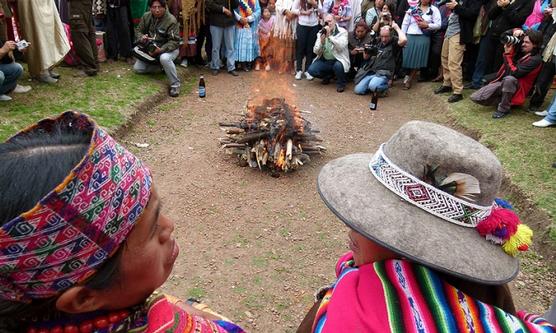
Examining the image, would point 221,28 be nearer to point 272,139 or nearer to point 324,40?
point 324,40

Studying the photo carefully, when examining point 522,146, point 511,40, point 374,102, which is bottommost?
point 374,102

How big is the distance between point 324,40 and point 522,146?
15.9 ft

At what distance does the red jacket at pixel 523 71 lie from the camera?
719cm

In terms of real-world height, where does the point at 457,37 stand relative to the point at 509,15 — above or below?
below

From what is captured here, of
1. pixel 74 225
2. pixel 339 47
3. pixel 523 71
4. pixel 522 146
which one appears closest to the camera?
pixel 74 225

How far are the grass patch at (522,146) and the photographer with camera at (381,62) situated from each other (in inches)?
62.4

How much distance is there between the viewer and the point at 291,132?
557 cm

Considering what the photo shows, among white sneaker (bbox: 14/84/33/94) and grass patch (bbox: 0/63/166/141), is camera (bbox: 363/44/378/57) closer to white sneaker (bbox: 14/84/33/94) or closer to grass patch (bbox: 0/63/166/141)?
grass patch (bbox: 0/63/166/141)

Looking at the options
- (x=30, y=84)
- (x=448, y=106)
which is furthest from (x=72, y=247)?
(x=448, y=106)

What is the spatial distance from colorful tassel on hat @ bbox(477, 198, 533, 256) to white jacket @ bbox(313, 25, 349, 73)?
8.35 meters

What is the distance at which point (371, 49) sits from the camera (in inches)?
361

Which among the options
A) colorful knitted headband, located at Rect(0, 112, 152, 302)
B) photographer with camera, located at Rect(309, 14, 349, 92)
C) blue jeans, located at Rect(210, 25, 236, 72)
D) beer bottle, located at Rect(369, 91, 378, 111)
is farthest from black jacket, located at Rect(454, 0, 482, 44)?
colorful knitted headband, located at Rect(0, 112, 152, 302)

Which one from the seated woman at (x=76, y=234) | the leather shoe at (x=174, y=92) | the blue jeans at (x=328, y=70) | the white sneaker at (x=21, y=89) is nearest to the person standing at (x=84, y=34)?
the white sneaker at (x=21, y=89)

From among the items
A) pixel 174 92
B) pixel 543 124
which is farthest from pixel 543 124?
pixel 174 92
